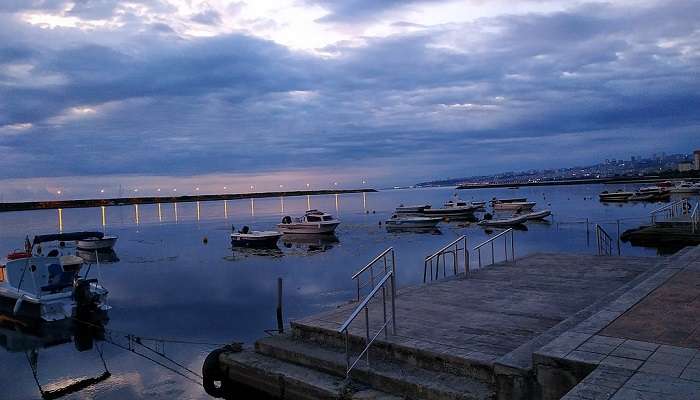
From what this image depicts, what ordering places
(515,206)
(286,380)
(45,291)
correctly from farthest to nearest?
(515,206) < (45,291) < (286,380)

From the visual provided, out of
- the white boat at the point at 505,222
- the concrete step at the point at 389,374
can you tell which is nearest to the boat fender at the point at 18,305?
the concrete step at the point at 389,374

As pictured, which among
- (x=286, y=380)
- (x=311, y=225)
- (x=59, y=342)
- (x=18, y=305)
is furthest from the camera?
(x=311, y=225)

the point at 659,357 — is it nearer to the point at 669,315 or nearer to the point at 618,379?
the point at 618,379

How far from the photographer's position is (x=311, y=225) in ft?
165

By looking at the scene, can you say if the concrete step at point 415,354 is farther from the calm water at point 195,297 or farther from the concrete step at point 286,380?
the calm water at point 195,297

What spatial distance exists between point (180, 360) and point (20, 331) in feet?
29.0

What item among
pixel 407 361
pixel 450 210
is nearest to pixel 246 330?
pixel 407 361

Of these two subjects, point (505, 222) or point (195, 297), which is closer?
point (195, 297)

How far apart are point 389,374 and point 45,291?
17.3 m

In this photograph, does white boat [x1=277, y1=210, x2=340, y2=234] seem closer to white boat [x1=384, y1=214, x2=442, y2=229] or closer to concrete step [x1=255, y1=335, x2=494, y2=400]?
white boat [x1=384, y1=214, x2=442, y2=229]

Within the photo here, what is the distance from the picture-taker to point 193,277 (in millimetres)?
31484

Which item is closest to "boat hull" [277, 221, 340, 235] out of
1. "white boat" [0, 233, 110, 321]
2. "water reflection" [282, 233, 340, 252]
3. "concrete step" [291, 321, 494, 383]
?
"water reflection" [282, 233, 340, 252]

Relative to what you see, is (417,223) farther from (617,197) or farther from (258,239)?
(617,197)

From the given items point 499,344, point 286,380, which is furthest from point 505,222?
point 286,380
